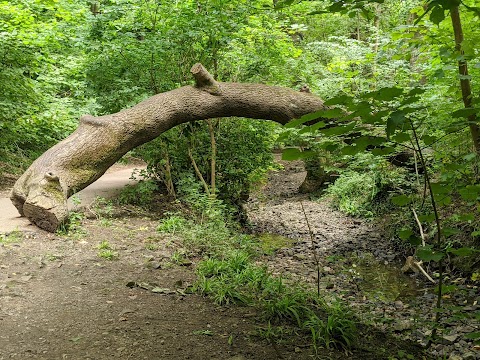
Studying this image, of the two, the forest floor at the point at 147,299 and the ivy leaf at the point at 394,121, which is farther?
the forest floor at the point at 147,299

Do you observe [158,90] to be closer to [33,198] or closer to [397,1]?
[33,198]

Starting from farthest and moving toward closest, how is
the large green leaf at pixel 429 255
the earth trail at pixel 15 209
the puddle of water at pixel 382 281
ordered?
the earth trail at pixel 15 209 < the puddle of water at pixel 382 281 < the large green leaf at pixel 429 255

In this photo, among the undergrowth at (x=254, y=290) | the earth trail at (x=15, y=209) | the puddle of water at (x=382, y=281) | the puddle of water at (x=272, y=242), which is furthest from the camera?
the puddle of water at (x=272, y=242)

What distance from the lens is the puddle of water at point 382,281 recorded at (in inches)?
239

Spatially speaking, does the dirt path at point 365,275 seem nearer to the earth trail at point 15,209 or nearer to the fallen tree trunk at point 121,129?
the fallen tree trunk at point 121,129

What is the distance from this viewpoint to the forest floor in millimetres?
3482

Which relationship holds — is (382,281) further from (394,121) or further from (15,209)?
(15,209)

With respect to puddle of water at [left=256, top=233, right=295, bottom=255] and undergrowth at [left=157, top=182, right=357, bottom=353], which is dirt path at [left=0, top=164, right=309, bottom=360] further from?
puddle of water at [left=256, top=233, right=295, bottom=255]

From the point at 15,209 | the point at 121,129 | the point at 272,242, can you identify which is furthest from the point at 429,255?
the point at 15,209

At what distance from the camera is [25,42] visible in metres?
8.84

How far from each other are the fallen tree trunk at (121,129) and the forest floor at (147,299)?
1.80ft

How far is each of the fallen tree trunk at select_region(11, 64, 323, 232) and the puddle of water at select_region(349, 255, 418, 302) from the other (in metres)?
3.24

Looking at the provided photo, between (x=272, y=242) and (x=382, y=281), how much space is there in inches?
113

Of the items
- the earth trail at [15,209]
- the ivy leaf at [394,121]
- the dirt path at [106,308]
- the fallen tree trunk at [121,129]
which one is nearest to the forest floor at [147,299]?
the dirt path at [106,308]
